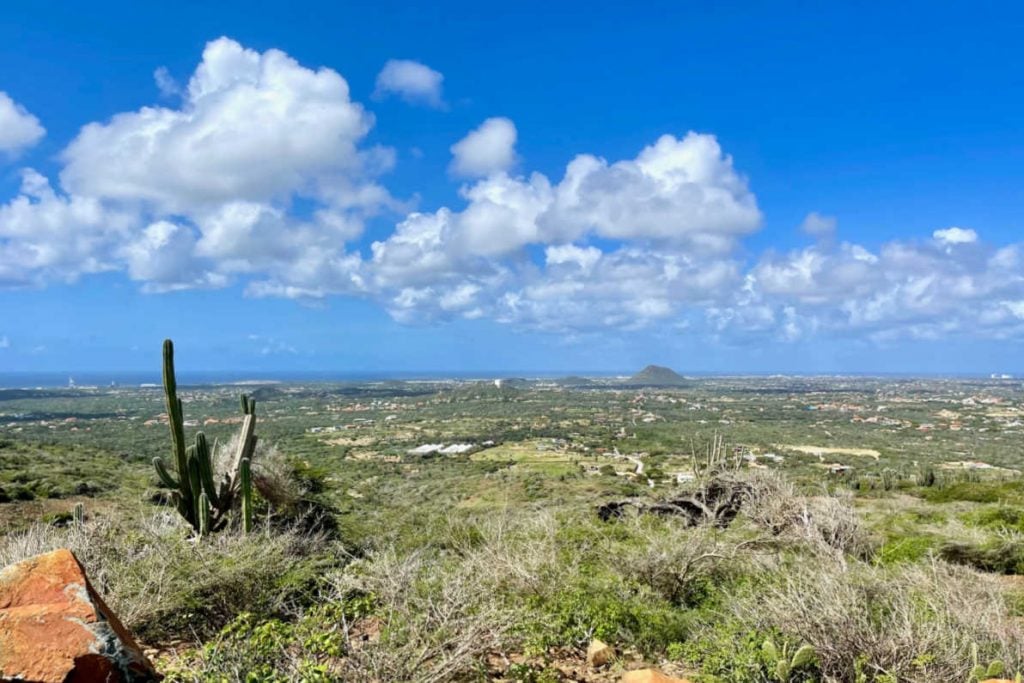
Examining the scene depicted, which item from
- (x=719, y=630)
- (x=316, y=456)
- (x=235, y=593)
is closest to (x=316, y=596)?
(x=235, y=593)

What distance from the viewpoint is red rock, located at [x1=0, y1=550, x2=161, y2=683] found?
385 cm

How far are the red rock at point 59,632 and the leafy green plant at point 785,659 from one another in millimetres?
5042

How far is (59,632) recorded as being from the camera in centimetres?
403

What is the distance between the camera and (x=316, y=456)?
41.3 meters

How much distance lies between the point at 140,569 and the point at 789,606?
279 inches

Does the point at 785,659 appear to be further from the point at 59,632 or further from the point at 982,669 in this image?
the point at 59,632

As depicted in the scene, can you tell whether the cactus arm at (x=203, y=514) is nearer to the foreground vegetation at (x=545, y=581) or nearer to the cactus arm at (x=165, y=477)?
the foreground vegetation at (x=545, y=581)

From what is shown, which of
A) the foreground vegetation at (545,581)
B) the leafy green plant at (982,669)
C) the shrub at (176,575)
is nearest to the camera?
the leafy green plant at (982,669)

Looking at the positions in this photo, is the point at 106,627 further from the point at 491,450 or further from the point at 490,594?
the point at 491,450

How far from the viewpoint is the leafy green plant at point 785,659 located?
512cm

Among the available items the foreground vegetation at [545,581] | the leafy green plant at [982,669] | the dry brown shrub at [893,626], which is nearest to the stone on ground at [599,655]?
the foreground vegetation at [545,581]

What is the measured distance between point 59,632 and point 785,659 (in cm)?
575

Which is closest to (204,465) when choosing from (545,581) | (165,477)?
(165,477)

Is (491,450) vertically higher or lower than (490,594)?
lower
